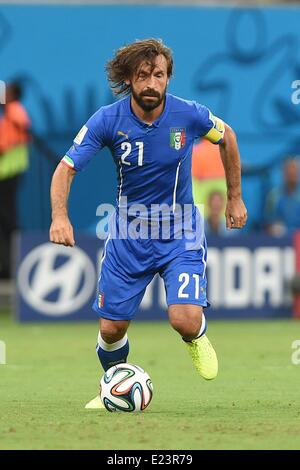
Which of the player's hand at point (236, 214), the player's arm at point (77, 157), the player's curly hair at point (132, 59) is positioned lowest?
the player's hand at point (236, 214)

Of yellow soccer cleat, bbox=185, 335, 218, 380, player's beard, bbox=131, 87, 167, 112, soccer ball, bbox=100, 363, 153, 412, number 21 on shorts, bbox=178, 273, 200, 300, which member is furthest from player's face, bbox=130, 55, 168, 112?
soccer ball, bbox=100, 363, 153, 412

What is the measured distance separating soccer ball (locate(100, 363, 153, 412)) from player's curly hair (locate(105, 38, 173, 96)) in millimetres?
2010

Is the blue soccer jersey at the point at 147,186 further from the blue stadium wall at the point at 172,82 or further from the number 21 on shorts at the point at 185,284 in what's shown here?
the blue stadium wall at the point at 172,82

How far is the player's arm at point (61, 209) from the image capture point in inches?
324

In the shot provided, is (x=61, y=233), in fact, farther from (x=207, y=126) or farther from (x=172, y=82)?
(x=172, y=82)

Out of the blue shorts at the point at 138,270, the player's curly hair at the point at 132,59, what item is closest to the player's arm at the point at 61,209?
the blue shorts at the point at 138,270

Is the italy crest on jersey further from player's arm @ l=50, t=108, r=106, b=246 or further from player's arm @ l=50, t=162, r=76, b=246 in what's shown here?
player's arm @ l=50, t=162, r=76, b=246

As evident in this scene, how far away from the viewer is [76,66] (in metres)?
18.7

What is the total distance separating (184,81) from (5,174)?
308 cm

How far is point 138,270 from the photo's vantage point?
8.77 meters

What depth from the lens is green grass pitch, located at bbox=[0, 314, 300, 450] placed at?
718 centimetres
